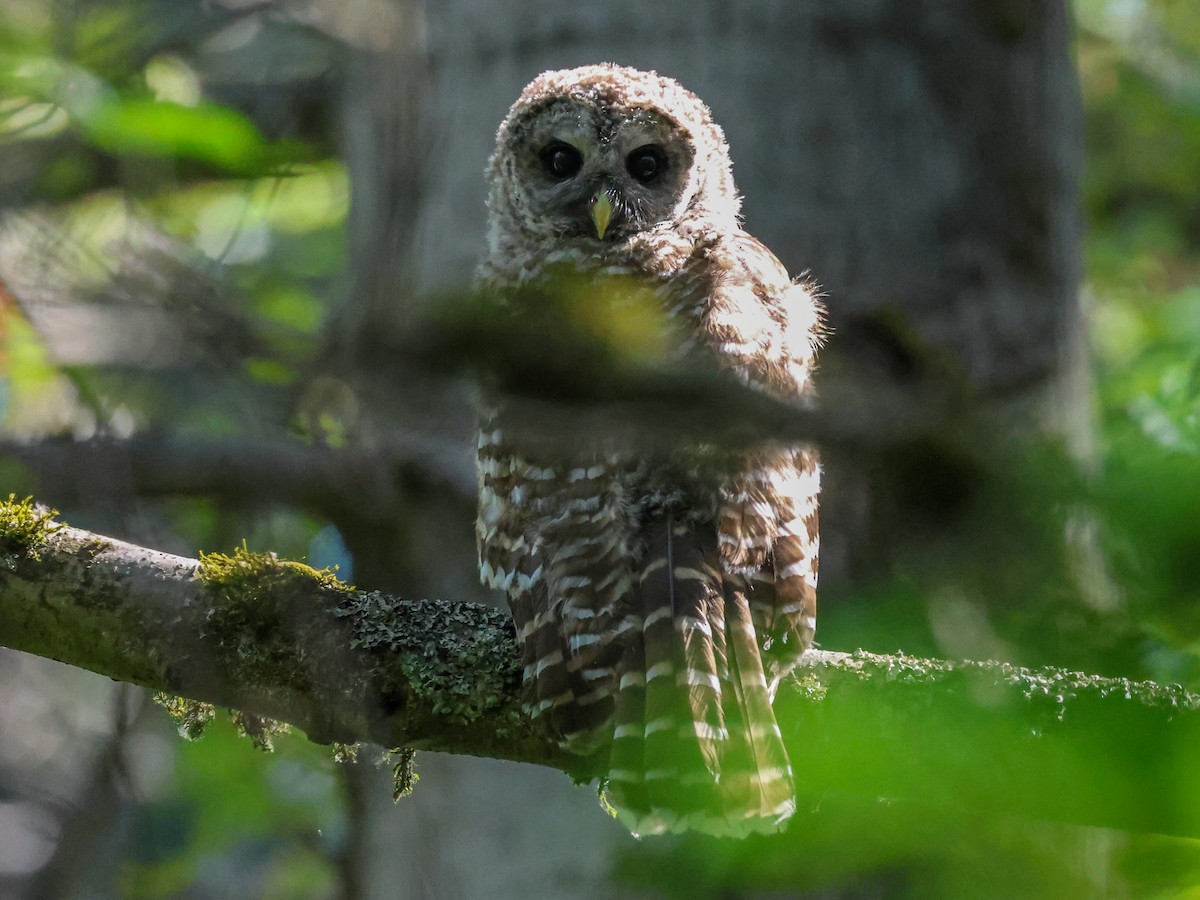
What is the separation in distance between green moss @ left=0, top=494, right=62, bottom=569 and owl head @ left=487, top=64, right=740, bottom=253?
5.73 ft

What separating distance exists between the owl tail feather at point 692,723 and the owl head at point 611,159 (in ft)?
4.91

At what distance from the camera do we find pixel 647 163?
3.86 m

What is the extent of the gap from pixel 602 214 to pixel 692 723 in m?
1.71

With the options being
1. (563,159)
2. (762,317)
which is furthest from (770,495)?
(563,159)

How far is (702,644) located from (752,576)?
27 cm

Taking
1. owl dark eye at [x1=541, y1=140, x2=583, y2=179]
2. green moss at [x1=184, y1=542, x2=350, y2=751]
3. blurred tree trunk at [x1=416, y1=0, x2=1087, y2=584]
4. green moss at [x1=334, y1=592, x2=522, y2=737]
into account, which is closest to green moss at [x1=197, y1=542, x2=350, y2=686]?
green moss at [x1=184, y1=542, x2=350, y2=751]

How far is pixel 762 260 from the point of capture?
3426 mm

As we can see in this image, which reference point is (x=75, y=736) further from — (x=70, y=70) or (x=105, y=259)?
(x=105, y=259)

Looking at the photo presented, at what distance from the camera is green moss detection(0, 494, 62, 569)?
97.1 inches

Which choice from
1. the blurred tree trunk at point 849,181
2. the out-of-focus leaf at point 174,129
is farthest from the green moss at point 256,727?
the blurred tree trunk at point 849,181

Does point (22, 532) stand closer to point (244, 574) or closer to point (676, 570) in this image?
point (244, 574)

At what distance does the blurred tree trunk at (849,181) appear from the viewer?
4.19m

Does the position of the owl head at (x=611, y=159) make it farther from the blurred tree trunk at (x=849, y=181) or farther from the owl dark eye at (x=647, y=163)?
Answer: the blurred tree trunk at (x=849, y=181)

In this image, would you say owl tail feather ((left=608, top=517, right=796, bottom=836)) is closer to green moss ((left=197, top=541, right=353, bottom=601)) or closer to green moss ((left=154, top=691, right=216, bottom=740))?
green moss ((left=197, top=541, right=353, bottom=601))
